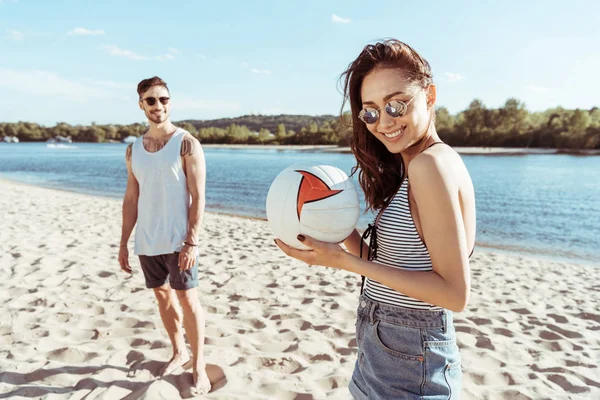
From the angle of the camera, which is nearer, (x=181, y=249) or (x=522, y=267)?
(x=181, y=249)

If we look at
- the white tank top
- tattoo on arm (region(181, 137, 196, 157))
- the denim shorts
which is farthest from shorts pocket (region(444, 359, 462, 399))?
tattoo on arm (region(181, 137, 196, 157))

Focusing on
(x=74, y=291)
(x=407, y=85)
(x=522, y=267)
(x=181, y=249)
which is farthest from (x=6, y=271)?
(x=522, y=267)

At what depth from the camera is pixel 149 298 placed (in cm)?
529

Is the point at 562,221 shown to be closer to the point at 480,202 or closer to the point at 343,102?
the point at 480,202

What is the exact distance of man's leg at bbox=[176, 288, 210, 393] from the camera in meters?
3.37

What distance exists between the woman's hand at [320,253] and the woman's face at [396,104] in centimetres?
44

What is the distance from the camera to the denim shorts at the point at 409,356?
4.99 feet

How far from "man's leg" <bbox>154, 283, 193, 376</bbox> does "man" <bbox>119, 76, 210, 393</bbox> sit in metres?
0.05

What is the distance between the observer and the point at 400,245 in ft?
5.16

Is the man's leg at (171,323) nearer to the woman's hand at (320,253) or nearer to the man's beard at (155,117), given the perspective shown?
the man's beard at (155,117)

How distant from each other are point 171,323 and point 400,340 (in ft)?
8.56

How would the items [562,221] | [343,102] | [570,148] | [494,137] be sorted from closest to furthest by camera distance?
1. [343,102]
2. [562,221]
3. [570,148]
4. [494,137]

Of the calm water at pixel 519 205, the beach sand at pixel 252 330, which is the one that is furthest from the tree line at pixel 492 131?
the beach sand at pixel 252 330

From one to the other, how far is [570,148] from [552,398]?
81.6 metres
